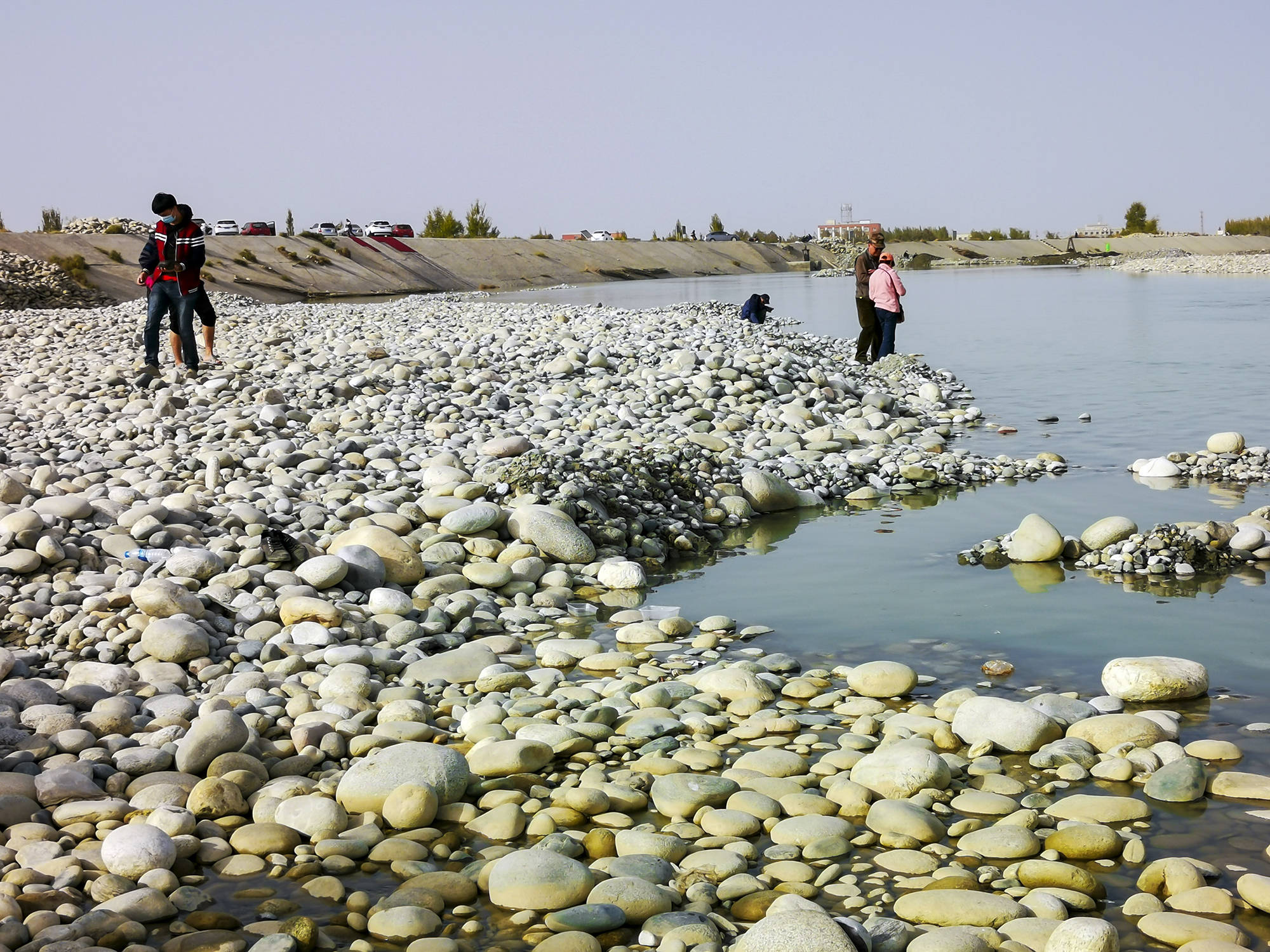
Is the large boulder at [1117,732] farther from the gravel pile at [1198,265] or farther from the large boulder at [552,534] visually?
the gravel pile at [1198,265]

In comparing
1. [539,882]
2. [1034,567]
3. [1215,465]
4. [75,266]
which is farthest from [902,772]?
[75,266]

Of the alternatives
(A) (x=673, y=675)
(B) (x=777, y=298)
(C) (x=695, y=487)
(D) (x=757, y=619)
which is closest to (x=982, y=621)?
(D) (x=757, y=619)

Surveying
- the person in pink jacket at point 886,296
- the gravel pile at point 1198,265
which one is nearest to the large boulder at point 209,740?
the person in pink jacket at point 886,296

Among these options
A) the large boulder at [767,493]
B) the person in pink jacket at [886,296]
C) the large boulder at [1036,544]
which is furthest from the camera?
the person in pink jacket at [886,296]

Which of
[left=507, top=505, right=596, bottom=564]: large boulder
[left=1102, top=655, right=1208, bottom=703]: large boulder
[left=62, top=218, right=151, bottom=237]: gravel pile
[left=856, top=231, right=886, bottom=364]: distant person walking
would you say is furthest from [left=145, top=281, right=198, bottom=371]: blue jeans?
[left=62, top=218, right=151, bottom=237]: gravel pile

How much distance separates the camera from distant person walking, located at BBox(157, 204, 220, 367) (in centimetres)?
1088

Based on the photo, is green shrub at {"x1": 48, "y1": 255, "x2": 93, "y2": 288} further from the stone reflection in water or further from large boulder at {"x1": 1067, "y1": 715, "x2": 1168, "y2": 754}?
large boulder at {"x1": 1067, "y1": 715, "x2": 1168, "y2": 754}

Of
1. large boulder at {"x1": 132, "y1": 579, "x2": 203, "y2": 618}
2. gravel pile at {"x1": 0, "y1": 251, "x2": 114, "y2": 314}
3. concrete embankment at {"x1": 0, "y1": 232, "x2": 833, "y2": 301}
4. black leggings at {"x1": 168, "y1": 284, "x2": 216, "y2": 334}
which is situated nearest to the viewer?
large boulder at {"x1": 132, "y1": 579, "x2": 203, "y2": 618}

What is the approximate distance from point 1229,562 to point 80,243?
35.0 metres

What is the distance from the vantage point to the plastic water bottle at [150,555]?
5.82 meters

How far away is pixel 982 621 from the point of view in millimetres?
5547

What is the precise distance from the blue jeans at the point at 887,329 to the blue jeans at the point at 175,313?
8.14 meters

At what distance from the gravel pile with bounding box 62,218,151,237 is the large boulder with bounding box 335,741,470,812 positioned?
3866 centimetres

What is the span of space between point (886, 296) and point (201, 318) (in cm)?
807
